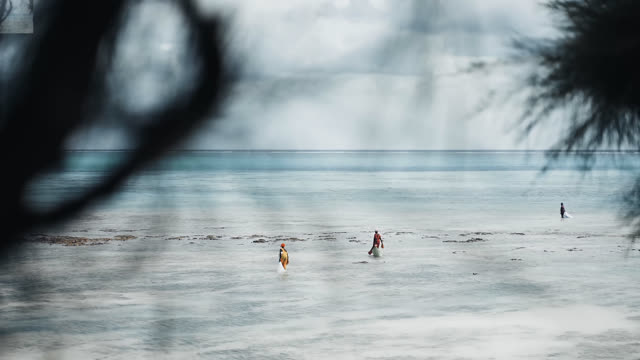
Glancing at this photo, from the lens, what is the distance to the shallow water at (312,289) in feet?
4.27

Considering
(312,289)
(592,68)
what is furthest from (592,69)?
(312,289)

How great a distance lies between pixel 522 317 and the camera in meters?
15.5

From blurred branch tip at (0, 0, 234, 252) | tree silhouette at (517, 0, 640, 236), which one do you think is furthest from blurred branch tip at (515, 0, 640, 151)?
blurred branch tip at (0, 0, 234, 252)

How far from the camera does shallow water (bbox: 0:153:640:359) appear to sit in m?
1.30

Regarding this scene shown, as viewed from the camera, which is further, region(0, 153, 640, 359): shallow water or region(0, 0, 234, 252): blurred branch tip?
region(0, 153, 640, 359): shallow water

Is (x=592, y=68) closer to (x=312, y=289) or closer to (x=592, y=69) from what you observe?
(x=592, y=69)

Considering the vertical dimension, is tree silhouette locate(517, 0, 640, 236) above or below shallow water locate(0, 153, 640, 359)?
above

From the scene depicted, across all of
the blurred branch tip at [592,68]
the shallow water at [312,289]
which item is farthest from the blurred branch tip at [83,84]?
the blurred branch tip at [592,68]

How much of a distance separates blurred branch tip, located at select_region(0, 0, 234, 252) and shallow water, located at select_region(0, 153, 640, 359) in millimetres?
76

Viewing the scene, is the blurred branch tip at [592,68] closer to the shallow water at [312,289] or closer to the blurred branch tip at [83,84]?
the shallow water at [312,289]

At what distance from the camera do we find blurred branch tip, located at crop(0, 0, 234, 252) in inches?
46.1

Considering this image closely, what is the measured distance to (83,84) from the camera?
1186 millimetres

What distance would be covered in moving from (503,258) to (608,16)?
0.48 meters

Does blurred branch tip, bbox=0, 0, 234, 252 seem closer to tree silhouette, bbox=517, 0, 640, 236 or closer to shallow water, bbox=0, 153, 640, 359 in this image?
shallow water, bbox=0, 153, 640, 359
